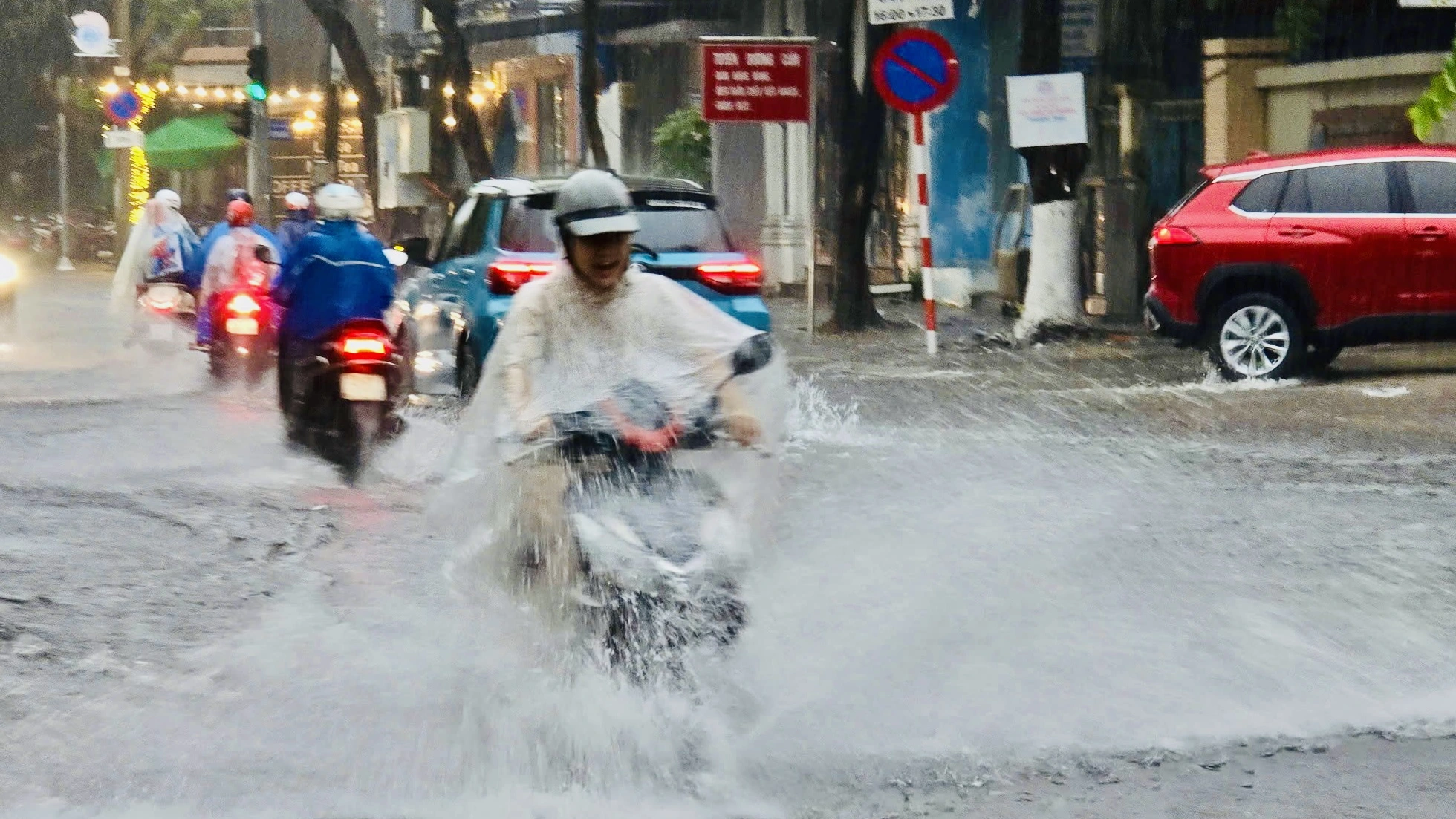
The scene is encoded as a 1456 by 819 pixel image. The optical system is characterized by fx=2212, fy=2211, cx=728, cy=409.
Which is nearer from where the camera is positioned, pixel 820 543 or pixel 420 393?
pixel 820 543

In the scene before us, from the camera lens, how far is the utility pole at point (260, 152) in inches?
1390

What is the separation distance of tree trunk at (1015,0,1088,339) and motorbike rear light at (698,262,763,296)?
7.66 metres

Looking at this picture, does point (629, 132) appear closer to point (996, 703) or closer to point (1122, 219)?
point (1122, 219)

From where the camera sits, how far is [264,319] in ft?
52.4

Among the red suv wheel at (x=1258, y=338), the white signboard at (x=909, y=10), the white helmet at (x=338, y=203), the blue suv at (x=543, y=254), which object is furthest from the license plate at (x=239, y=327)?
the red suv wheel at (x=1258, y=338)

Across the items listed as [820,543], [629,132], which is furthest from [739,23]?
[820,543]

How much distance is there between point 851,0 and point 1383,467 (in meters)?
11.0

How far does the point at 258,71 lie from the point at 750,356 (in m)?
28.4

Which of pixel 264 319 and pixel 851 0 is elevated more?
pixel 851 0

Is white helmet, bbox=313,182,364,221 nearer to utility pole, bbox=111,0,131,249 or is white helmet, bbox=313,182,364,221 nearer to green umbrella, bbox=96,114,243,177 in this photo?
utility pole, bbox=111,0,131,249

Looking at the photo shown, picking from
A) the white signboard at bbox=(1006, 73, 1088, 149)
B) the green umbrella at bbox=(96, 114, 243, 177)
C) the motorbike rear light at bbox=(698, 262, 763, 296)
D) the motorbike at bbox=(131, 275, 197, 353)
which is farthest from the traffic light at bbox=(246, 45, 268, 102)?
the green umbrella at bbox=(96, 114, 243, 177)

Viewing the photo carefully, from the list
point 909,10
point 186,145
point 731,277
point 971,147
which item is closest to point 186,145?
point 186,145

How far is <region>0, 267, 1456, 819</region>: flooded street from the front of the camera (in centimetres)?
547

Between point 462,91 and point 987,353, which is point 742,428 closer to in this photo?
point 987,353
